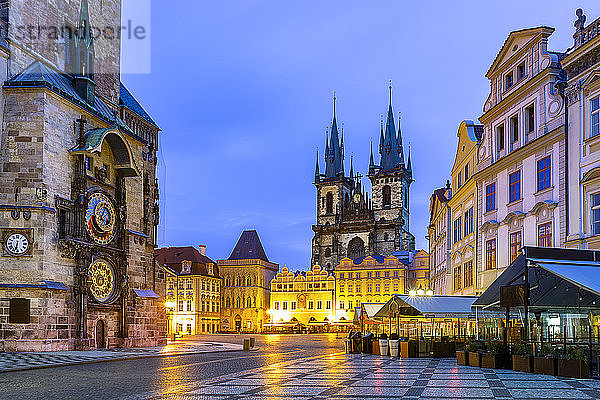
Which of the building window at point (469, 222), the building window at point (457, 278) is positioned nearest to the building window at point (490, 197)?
the building window at point (469, 222)

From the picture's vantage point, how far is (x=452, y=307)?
94.8 ft

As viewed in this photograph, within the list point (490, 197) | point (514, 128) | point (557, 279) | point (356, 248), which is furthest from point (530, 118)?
point (356, 248)

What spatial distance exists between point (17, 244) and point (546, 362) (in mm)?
20200

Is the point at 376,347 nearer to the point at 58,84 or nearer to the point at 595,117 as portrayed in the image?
the point at 595,117

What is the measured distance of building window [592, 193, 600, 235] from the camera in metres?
24.0

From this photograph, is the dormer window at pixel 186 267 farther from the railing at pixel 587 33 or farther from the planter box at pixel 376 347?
the railing at pixel 587 33

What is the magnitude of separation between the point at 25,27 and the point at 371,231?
10383 cm

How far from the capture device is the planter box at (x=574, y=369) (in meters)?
17.5

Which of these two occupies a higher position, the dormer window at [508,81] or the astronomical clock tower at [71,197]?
the dormer window at [508,81]

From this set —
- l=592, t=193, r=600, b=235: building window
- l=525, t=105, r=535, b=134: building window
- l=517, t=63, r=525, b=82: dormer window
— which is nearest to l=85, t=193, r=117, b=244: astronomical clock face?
l=525, t=105, r=535, b=134: building window

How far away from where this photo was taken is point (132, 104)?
42.1m

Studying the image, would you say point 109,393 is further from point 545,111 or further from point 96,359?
Answer: point 545,111

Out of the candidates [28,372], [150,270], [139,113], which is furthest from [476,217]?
[28,372]

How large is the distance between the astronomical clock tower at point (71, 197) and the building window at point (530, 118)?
1765 cm
